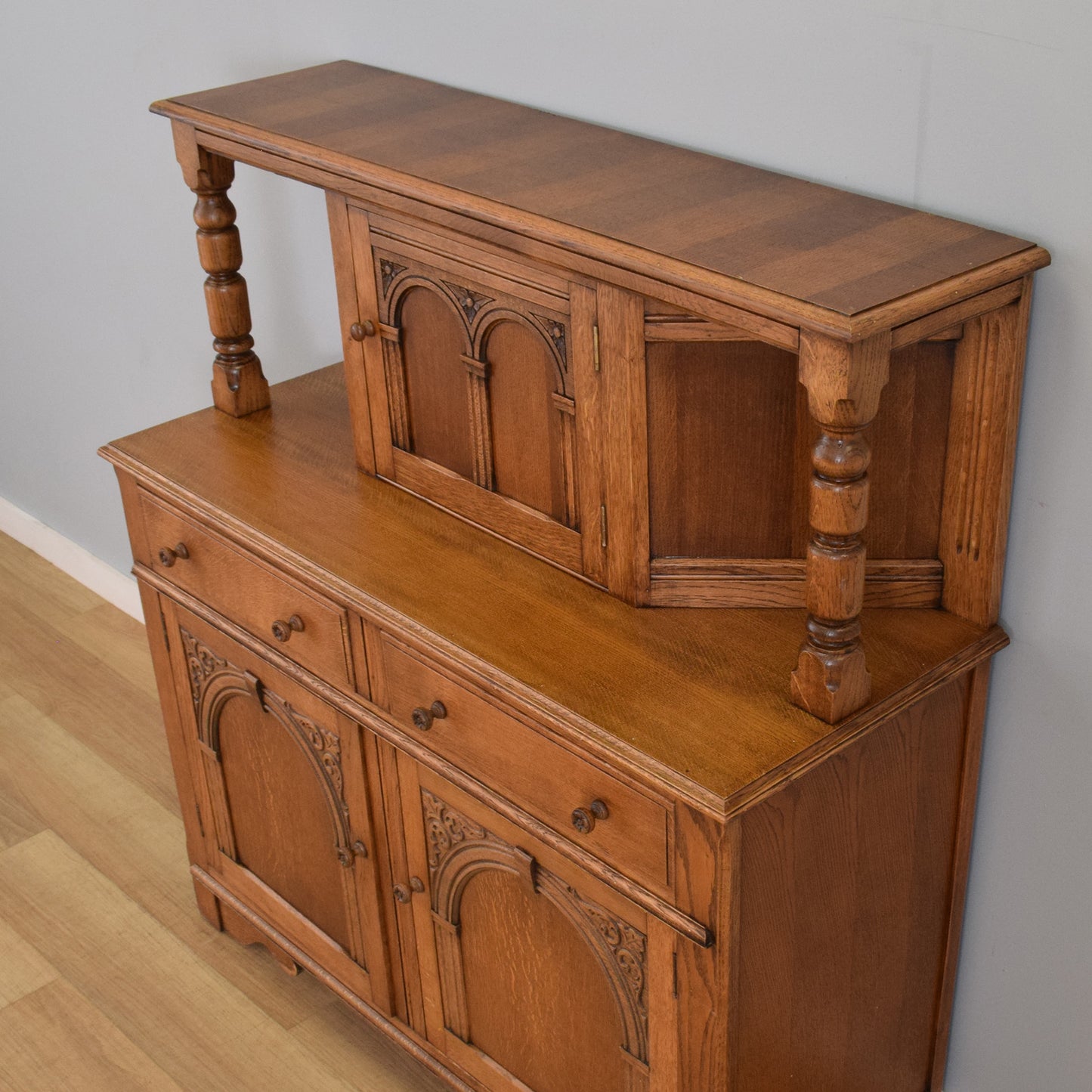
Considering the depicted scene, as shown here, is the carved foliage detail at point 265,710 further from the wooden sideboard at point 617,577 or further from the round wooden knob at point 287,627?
the round wooden knob at point 287,627

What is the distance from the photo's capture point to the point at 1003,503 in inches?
66.8

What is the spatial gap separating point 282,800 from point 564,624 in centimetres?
75

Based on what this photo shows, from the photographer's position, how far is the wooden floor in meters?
2.39

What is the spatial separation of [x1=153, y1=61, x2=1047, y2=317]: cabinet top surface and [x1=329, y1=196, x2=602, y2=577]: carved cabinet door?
0.09m

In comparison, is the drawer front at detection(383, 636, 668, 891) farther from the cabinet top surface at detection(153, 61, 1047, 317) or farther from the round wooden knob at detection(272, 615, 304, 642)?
the cabinet top surface at detection(153, 61, 1047, 317)

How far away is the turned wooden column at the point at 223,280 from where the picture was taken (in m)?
2.14

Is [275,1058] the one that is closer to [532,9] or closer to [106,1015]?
[106,1015]

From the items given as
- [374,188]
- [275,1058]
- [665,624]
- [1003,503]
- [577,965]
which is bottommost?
[275,1058]

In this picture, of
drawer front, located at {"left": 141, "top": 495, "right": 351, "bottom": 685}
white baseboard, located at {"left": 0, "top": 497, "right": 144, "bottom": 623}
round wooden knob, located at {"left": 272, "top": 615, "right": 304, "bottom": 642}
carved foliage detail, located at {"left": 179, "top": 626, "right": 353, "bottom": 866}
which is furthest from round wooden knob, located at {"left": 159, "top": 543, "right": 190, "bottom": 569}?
white baseboard, located at {"left": 0, "top": 497, "right": 144, "bottom": 623}

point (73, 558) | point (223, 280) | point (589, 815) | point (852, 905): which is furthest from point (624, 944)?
point (73, 558)

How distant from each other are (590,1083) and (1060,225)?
123cm

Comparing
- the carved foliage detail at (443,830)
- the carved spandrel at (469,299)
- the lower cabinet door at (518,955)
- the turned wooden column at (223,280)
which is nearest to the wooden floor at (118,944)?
the lower cabinet door at (518,955)

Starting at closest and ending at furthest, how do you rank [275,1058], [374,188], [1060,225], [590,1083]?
[1060,225], [374,188], [590,1083], [275,1058]

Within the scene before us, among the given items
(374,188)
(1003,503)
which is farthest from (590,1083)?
(374,188)
